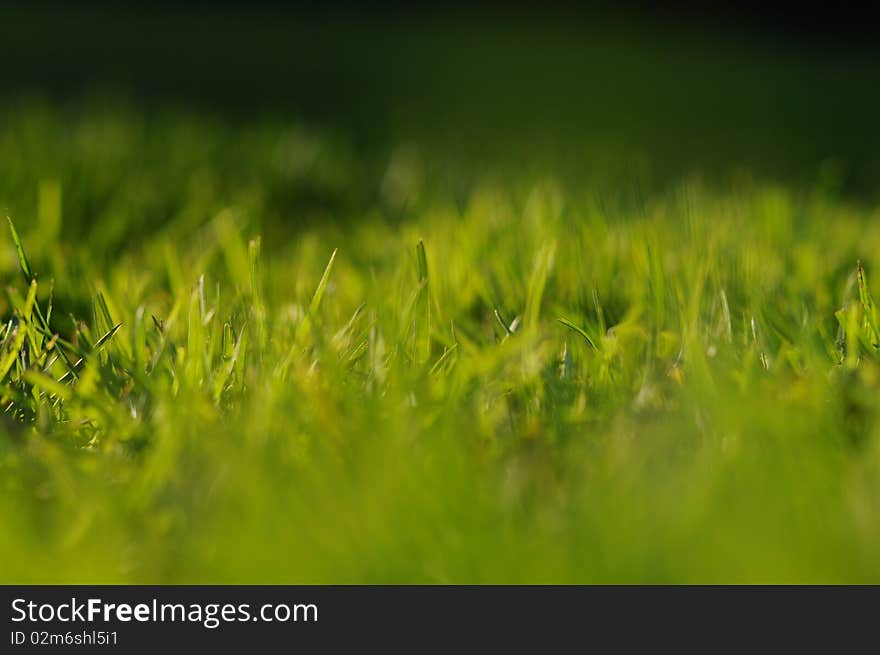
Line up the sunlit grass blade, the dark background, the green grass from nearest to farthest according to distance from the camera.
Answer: the green grass < the sunlit grass blade < the dark background

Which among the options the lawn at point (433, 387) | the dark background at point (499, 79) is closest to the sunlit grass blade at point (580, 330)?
the lawn at point (433, 387)

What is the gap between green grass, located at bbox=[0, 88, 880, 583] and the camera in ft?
3.15

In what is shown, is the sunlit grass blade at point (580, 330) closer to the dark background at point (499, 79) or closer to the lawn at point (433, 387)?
the lawn at point (433, 387)

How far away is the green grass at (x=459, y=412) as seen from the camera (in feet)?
3.15

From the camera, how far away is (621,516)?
95 centimetres

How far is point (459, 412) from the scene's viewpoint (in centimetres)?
123

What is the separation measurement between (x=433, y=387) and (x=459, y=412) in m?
0.07

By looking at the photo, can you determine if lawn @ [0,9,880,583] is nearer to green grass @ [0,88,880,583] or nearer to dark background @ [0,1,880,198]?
green grass @ [0,88,880,583]

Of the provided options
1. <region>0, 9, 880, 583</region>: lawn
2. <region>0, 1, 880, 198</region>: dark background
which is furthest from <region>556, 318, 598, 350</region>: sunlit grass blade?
<region>0, 1, 880, 198</region>: dark background

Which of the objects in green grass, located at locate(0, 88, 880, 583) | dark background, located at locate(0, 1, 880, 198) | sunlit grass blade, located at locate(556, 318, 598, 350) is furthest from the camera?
dark background, located at locate(0, 1, 880, 198)

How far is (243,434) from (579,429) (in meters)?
0.40

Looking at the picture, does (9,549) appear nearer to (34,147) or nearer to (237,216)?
(237,216)

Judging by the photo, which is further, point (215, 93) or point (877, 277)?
point (215, 93)

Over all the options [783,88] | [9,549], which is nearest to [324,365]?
[9,549]
